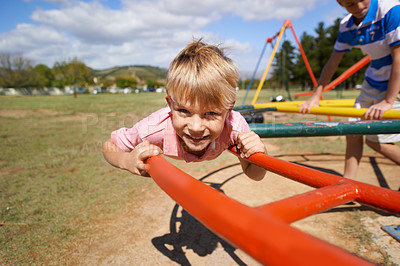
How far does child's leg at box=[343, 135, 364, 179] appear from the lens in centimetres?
229

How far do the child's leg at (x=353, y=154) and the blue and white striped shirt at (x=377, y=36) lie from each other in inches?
19.3

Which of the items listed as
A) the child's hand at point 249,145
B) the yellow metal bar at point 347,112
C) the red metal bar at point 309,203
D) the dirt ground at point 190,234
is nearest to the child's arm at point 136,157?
the child's hand at point 249,145

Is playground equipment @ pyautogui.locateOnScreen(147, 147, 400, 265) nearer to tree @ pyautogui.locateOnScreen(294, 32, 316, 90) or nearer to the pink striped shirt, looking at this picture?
the pink striped shirt

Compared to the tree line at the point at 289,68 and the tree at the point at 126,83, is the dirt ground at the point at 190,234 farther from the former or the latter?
the tree at the point at 126,83

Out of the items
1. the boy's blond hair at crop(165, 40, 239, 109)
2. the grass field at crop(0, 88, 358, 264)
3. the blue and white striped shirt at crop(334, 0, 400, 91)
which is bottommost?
the grass field at crop(0, 88, 358, 264)

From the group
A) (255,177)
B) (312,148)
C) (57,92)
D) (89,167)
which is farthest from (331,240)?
(57,92)

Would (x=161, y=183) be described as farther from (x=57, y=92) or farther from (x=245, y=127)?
(x=57, y=92)

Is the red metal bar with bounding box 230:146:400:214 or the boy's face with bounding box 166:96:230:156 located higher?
the boy's face with bounding box 166:96:230:156

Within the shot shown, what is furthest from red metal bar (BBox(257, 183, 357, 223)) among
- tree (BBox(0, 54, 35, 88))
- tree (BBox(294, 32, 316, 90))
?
tree (BBox(0, 54, 35, 88))

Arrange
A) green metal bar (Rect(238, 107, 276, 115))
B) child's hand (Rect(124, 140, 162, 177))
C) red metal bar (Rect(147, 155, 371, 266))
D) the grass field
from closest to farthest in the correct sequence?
red metal bar (Rect(147, 155, 371, 266)) → child's hand (Rect(124, 140, 162, 177)) → the grass field → green metal bar (Rect(238, 107, 276, 115))

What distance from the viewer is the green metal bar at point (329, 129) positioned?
4.03 feet

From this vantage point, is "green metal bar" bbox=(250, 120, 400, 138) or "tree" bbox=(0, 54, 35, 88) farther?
"tree" bbox=(0, 54, 35, 88)

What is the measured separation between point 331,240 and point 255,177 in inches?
38.6

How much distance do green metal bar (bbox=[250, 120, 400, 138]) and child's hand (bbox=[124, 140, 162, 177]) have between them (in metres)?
0.59
